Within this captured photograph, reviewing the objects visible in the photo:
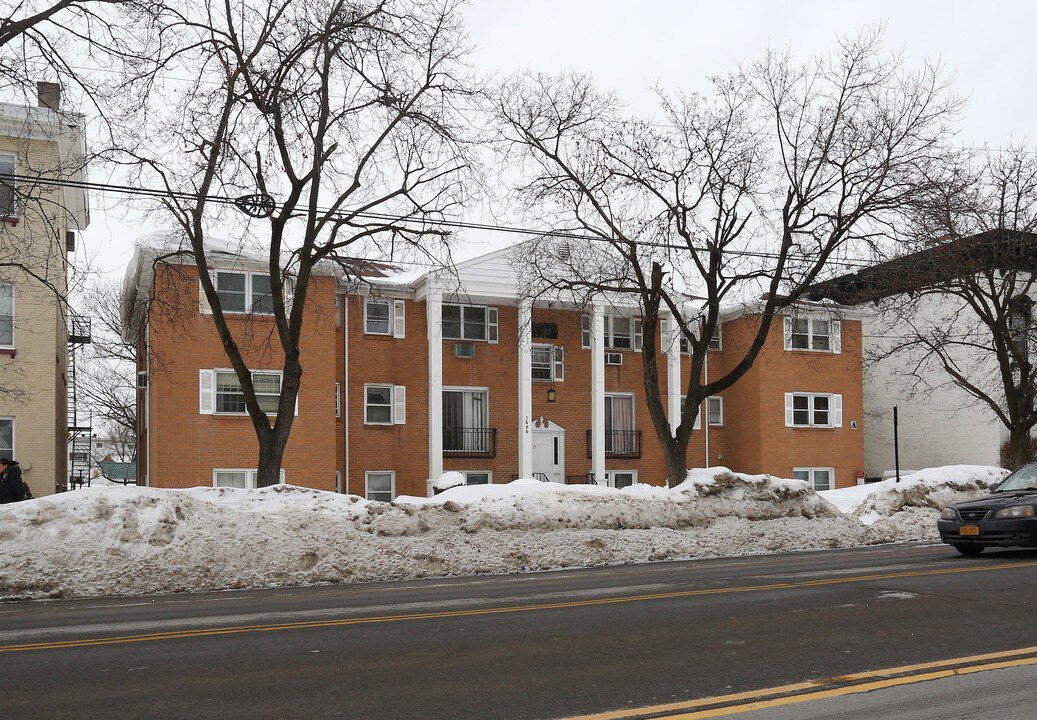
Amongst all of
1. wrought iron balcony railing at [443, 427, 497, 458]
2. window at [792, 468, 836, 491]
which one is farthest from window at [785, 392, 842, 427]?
wrought iron balcony railing at [443, 427, 497, 458]

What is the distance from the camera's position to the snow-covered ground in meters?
13.5

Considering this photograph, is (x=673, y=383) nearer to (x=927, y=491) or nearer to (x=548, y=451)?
(x=548, y=451)

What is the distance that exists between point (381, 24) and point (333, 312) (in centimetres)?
1301

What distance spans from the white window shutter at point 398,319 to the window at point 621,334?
687 centimetres

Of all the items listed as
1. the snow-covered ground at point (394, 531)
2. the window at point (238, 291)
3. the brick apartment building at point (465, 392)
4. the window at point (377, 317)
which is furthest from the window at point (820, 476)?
the window at point (238, 291)

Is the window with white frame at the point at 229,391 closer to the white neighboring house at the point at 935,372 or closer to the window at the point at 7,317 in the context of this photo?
the window at the point at 7,317

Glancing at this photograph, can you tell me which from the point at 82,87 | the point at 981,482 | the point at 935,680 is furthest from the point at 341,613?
the point at 981,482

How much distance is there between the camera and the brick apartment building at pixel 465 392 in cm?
2784

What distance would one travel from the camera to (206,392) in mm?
27891

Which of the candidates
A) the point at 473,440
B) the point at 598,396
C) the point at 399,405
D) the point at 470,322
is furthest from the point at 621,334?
the point at 399,405

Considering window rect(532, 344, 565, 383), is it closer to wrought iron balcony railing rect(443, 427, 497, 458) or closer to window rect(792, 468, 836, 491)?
wrought iron balcony railing rect(443, 427, 497, 458)

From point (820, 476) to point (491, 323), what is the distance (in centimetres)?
1432

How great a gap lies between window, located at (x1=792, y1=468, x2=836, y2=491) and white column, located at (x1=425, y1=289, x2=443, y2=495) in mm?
14519

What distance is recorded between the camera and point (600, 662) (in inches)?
287
